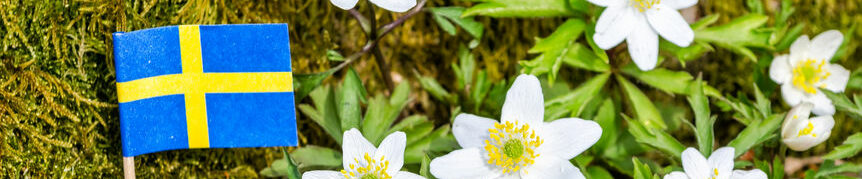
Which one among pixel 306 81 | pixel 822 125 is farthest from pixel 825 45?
pixel 306 81

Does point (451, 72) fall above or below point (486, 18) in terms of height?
below

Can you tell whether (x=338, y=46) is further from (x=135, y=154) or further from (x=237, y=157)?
(x=135, y=154)

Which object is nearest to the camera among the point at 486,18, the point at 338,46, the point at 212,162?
the point at 212,162

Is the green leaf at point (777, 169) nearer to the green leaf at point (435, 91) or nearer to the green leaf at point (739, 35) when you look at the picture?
the green leaf at point (739, 35)

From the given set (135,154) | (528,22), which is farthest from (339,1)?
(528,22)

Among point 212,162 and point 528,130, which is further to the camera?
point 212,162

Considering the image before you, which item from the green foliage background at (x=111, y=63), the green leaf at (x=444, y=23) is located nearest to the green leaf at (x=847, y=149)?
the green foliage background at (x=111, y=63)

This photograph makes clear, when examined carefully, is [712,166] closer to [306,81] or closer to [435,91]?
[435,91]
